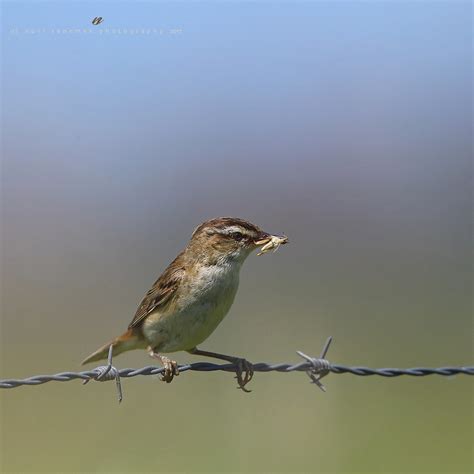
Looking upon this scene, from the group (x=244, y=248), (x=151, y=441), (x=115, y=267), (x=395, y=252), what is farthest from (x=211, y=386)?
(x=395, y=252)

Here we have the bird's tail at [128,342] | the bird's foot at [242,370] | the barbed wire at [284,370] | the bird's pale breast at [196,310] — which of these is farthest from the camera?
the bird's tail at [128,342]

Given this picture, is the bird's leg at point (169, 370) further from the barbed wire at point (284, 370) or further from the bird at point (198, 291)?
the barbed wire at point (284, 370)

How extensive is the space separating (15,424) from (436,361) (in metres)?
5.72

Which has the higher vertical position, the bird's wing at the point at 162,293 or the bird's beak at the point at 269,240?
the bird's beak at the point at 269,240

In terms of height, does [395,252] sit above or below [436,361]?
above

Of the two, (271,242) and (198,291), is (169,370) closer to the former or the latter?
(198,291)

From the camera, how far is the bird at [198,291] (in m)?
6.44

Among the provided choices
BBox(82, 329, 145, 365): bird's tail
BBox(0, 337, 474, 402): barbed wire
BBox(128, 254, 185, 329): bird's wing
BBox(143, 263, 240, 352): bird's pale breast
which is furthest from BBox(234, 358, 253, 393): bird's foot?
BBox(82, 329, 145, 365): bird's tail

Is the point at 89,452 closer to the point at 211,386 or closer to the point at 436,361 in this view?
the point at 211,386

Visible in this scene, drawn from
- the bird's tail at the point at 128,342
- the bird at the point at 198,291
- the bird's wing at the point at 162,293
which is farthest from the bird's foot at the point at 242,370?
the bird's tail at the point at 128,342

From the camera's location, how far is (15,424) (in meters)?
9.55

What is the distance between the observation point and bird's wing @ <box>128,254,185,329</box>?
657 centimetres

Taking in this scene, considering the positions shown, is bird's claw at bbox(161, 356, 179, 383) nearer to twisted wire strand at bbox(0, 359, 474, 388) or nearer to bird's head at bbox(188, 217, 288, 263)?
twisted wire strand at bbox(0, 359, 474, 388)

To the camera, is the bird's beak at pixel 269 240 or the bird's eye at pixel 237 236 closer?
the bird's beak at pixel 269 240
